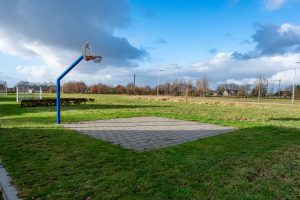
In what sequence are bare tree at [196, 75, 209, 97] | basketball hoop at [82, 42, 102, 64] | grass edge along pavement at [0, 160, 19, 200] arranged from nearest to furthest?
grass edge along pavement at [0, 160, 19, 200] < basketball hoop at [82, 42, 102, 64] < bare tree at [196, 75, 209, 97]

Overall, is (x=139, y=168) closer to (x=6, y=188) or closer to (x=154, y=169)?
(x=154, y=169)

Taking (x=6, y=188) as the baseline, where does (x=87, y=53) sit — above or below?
above

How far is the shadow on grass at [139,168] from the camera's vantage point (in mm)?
3975

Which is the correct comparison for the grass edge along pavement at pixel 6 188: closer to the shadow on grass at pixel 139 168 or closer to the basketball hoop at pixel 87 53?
the shadow on grass at pixel 139 168

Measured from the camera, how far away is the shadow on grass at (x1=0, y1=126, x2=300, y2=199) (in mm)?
3975

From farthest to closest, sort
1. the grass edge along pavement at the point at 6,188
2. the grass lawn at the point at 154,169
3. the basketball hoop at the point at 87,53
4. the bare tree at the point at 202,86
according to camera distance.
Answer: the bare tree at the point at 202,86
the basketball hoop at the point at 87,53
the grass lawn at the point at 154,169
the grass edge along pavement at the point at 6,188

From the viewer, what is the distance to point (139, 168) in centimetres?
509

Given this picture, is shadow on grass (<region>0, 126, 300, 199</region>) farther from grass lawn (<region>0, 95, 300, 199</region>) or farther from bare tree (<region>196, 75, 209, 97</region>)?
bare tree (<region>196, 75, 209, 97</region>)

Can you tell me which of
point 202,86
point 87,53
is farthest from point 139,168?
point 202,86

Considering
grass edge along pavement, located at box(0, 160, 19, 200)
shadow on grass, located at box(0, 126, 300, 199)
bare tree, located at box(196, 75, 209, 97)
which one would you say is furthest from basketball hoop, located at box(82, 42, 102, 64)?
bare tree, located at box(196, 75, 209, 97)

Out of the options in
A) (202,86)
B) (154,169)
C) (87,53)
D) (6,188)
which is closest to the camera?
(6,188)

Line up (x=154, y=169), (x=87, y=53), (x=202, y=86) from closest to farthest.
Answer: (x=154, y=169), (x=87, y=53), (x=202, y=86)

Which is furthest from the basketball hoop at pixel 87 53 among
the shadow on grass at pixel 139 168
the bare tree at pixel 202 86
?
the bare tree at pixel 202 86

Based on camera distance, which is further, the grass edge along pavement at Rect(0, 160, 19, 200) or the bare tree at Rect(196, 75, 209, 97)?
the bare tree at Rect(196, 75, 209, 97)
